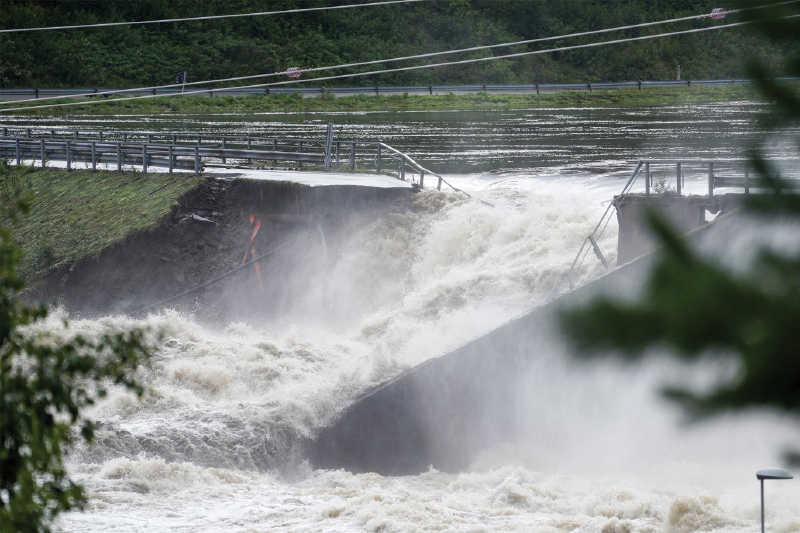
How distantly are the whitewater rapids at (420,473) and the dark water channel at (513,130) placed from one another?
909cm

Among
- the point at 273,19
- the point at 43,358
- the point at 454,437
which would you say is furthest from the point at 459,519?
the point at 273,19

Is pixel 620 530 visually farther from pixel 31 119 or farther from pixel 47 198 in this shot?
pixel 31 119

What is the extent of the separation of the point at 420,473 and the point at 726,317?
1360 centimetres

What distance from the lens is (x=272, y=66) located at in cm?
7044

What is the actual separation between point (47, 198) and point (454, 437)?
19062mm

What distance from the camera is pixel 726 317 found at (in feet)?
4.77

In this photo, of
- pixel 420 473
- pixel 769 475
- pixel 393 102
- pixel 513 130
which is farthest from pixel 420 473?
pixel 393 102

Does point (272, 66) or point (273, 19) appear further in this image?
point (273, 19)

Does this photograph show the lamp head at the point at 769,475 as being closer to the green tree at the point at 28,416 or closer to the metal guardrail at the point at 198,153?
the green tree at the point at 28,416

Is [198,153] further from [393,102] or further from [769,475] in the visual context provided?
[393,102]

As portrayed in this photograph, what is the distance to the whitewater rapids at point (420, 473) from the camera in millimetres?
11555

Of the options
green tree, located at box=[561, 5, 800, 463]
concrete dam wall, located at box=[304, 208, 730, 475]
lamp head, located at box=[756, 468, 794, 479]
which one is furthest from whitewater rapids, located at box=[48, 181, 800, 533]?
green tree, located at box=[561, 5, 800, 463]

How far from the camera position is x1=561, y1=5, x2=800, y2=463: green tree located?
4.72 feet

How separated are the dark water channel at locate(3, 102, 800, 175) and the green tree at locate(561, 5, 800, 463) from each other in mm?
25993
